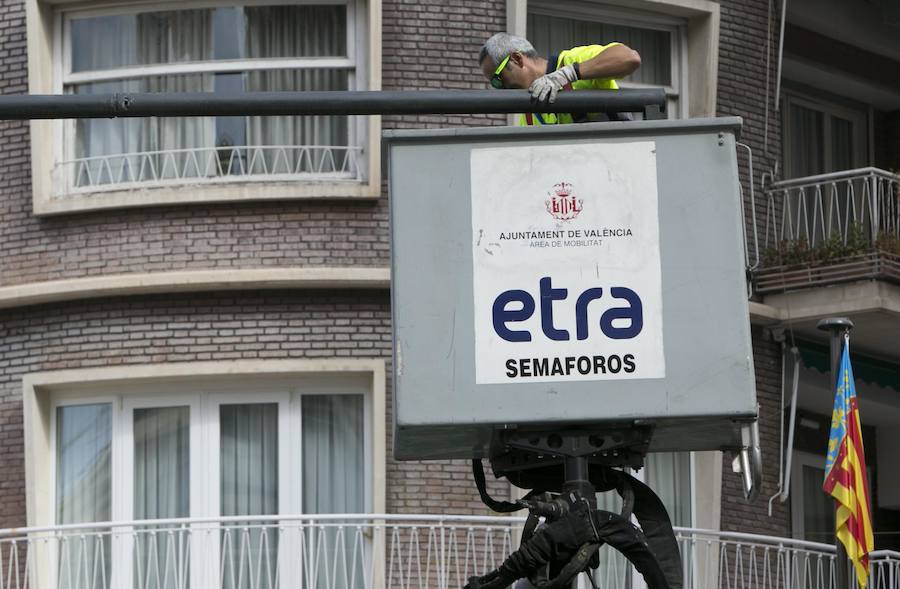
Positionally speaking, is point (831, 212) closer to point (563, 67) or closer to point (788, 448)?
point (788, 448)

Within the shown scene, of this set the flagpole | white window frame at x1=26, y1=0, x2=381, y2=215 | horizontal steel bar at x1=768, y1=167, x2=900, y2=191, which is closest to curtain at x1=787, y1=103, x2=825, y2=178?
horizontal steel bar at x1=768, y1=167, x2=900, y2=191

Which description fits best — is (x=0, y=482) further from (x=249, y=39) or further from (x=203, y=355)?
(x=249, y=39)

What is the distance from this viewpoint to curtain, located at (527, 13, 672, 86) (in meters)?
21.3

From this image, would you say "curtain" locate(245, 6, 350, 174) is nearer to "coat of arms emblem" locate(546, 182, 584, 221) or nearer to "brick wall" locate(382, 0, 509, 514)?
"brick wall" locate(382, 0, 509, 514)

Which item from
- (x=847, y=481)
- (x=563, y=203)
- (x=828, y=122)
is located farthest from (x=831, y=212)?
(x=563, y=203)

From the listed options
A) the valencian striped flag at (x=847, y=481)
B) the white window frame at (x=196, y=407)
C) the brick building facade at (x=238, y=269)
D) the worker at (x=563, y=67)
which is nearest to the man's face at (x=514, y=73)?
the worker at (x=563, y=67)

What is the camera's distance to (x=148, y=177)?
68.4ft

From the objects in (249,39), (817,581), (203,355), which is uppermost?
(249,39)

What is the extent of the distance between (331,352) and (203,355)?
1086 millimetres

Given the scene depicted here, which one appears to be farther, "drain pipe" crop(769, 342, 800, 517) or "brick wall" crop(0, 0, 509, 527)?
"drain pipe" crop(769, 342, 800, 517)

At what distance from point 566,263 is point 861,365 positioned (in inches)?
496

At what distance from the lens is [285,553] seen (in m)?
20.1

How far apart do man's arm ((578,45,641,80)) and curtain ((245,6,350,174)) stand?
968cm

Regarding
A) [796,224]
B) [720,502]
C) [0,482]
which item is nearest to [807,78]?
[796,224]
